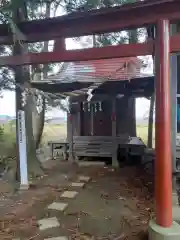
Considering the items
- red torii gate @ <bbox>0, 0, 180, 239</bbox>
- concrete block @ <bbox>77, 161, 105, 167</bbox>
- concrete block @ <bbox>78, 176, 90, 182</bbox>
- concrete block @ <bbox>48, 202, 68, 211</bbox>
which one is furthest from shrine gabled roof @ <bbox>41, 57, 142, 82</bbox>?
concrete block @ <bbox>48, 202, 68, 211</bbox>

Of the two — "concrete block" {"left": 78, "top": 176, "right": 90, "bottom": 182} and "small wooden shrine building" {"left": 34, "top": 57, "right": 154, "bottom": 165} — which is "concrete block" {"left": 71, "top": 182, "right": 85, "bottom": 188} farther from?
"small wooden shrine building" {"left": 34, "top": 57, "right": 154, "bottom": 165}

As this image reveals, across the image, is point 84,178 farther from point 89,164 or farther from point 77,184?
point 89,164

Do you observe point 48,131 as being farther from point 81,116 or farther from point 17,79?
point 17,79

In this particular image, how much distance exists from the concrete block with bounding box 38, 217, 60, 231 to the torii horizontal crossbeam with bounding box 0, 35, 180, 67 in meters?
2.37

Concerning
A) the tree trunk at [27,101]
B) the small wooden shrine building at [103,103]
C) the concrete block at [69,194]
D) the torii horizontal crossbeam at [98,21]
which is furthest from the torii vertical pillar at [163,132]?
the tree trunk at [27,101]

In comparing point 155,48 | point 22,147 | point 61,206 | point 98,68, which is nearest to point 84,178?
point 22,147

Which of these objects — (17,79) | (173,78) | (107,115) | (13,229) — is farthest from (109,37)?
(13,229)

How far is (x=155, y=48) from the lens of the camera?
3377mm

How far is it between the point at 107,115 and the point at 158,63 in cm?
703

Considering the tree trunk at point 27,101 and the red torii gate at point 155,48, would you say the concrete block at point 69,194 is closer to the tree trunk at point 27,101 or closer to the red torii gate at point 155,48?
the tree trunk at point 27,101

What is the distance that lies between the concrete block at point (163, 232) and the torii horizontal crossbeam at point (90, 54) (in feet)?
6.94

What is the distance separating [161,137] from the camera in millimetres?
3287

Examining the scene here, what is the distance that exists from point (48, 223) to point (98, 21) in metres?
2.94

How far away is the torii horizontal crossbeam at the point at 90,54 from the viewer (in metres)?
3.50
